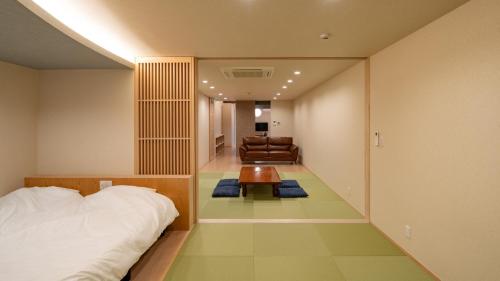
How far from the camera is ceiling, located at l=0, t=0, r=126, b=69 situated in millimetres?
1791

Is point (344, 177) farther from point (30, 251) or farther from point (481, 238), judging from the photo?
point (30, 251)

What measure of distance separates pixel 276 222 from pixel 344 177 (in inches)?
71.3

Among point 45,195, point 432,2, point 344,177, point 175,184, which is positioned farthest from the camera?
point 344,177

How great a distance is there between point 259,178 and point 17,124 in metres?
3.77

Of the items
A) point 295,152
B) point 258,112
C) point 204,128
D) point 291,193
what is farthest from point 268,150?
point 258,112

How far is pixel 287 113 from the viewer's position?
10453 millimetres

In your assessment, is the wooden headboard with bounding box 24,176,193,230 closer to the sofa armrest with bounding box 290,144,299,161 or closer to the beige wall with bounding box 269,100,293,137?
the sofa armrest with bounding box 290,144,299,161

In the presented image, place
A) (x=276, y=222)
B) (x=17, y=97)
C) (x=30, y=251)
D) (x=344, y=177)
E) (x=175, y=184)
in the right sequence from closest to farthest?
(x=30, y=251) < (x=17, y=97) < (x=175, y=184) < (x=276, y=222) < (x=344, y=177)

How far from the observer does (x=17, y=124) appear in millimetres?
3004

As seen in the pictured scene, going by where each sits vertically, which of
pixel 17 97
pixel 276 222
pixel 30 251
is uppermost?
pixel 17 97

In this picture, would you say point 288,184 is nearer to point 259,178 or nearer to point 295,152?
point 259,178

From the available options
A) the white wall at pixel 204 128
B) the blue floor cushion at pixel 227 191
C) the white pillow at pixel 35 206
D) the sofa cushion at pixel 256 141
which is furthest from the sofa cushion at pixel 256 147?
the white pillow at pixel 35 206

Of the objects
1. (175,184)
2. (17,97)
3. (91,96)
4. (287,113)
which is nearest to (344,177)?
(175,184)

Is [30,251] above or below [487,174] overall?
below
